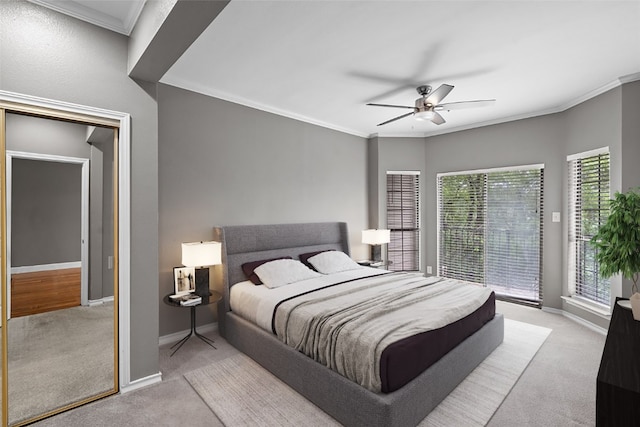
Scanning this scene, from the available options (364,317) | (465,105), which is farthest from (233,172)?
(465,105)

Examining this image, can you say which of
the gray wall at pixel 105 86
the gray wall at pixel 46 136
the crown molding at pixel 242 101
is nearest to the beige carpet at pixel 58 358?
the gray wall at pixel 105 86

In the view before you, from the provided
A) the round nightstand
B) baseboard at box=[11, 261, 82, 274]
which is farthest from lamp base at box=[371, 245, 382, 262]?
baseboard at box=[11, 261, 82, 274]

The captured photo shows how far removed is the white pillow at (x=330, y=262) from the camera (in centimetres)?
416

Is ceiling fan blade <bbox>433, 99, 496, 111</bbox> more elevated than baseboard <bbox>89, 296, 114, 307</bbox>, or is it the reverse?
ceiling fan blade <bbox>433, 99, 496, 111</bbox>

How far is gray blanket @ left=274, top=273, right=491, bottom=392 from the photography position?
2.05m

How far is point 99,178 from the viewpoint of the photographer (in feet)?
7.73

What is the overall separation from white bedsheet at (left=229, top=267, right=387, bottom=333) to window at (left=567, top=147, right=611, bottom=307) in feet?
9.93

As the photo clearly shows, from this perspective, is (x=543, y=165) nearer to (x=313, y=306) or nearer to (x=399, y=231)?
(x=399, y=231)

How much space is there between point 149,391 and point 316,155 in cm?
366

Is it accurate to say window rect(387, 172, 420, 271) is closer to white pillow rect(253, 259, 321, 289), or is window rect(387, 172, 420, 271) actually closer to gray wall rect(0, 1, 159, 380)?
white pillow rect(253, 259, 321, 289)

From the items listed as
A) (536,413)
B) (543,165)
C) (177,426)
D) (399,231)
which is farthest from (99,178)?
(543,165)

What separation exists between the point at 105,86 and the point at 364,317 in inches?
104

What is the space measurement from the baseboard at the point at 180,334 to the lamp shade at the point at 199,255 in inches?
34.9

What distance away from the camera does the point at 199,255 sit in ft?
10.3
